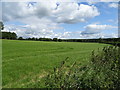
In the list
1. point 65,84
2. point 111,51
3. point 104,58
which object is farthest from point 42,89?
point 111,51

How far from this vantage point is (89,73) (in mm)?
4082

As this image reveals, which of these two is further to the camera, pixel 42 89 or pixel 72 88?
pixel 42 89

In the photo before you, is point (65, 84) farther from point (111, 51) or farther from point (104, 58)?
point (111, 51)

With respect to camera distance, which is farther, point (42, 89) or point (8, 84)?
point (8, 84)

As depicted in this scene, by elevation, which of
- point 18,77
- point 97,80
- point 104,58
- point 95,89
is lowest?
point 18,77

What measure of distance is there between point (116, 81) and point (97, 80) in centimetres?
67

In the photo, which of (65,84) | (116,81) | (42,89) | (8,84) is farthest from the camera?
(8,84)

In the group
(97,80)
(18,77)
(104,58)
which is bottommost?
(18,77)

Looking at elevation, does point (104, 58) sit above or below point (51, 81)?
above

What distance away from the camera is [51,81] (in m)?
3.91

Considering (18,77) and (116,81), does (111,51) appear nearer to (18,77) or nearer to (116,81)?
(116,81)

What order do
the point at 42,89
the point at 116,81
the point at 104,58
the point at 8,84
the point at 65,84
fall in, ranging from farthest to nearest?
the point at 104,58 < the point at 8,84 < the point at 42,89 < the point at 116,81 < the point at 65,84

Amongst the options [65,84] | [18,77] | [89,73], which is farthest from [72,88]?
[18,77]

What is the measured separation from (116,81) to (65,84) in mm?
1660
